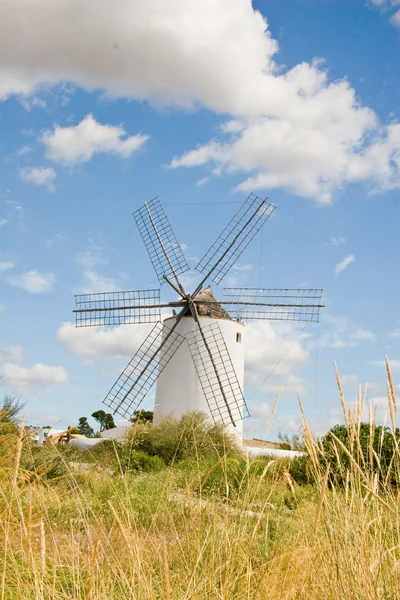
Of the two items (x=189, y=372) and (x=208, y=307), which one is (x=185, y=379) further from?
(x=208, y=307)

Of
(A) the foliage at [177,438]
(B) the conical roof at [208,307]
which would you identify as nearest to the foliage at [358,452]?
(A) the foliage at [177,438]

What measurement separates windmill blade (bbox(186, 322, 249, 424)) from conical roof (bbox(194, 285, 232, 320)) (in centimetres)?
47

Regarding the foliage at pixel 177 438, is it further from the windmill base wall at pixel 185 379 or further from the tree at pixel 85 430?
the tree at pixel 85 430

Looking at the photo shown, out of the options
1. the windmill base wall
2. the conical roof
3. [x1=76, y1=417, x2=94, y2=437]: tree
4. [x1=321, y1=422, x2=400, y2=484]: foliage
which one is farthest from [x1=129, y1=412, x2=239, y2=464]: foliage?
[x1=76, y1=417, x2=94, y2=437]: tree

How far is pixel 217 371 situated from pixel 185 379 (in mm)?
1015

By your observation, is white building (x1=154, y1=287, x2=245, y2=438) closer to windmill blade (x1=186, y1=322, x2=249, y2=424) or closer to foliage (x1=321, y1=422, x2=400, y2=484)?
windmill blade (x1=186, y1=322, x2=249, y2=424)

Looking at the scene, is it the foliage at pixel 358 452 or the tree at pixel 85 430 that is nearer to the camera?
the foliage at pixel 358 452

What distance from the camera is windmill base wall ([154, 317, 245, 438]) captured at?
17.7 m

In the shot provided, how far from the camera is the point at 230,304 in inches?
734

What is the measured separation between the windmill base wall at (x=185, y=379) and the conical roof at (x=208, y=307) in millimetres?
250

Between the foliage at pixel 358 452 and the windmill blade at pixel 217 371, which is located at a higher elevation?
the windmill blade at pixel 217 371

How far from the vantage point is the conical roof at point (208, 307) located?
18203 millimetres

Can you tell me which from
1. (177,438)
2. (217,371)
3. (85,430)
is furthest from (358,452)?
(85,430)

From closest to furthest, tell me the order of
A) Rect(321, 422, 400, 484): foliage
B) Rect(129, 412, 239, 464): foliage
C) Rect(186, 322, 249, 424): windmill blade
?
Rect(321, 422, 400, 484): foliage < Rect(129, 412, 239, 464): foliage < Rect(186, 322, 249, 424): windmill blade
